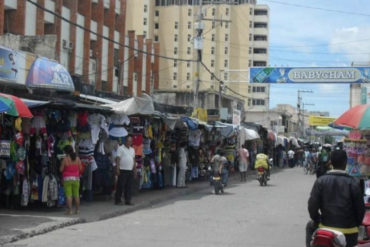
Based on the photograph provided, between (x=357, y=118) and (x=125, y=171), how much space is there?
7774 mm

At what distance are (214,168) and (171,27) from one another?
107002 millimetres

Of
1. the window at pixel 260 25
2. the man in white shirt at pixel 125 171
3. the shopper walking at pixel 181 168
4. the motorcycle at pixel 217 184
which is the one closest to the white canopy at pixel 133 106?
the man in white shirt at pixel 125 171

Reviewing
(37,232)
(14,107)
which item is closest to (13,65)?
(14,107)

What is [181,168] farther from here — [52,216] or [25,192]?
[25,192]

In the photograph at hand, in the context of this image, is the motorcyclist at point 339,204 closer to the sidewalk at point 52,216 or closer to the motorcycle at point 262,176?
the sidewalk at point 52,216

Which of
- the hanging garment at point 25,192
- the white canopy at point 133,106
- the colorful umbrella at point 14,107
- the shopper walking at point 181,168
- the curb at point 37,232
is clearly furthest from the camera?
the shopper walking at point 181,168

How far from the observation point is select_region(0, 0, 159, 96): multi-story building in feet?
100

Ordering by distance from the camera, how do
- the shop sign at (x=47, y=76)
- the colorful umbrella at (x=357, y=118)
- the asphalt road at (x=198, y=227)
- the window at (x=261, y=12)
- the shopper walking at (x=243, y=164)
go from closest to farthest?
1. the colorful umbrella at (x=357, y=118)
2. the asphalt road at (x=198, y=227)
3. the shop sign at (x=47, y=76)
4. the shopper walking at (x=243, y=164)
5. the window at (x=261, y=12)

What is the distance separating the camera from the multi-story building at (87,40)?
1201 inches

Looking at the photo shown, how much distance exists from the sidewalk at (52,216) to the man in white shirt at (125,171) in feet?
1.11

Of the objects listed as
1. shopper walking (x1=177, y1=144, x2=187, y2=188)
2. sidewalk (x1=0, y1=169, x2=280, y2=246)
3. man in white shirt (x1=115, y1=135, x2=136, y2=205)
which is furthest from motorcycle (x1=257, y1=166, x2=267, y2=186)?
man in white shirt (x1=115, y1=135, x2=136, y2=205)

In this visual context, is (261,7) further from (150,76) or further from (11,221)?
(11,221)

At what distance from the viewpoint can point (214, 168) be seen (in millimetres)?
21094

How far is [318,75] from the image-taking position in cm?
3503
